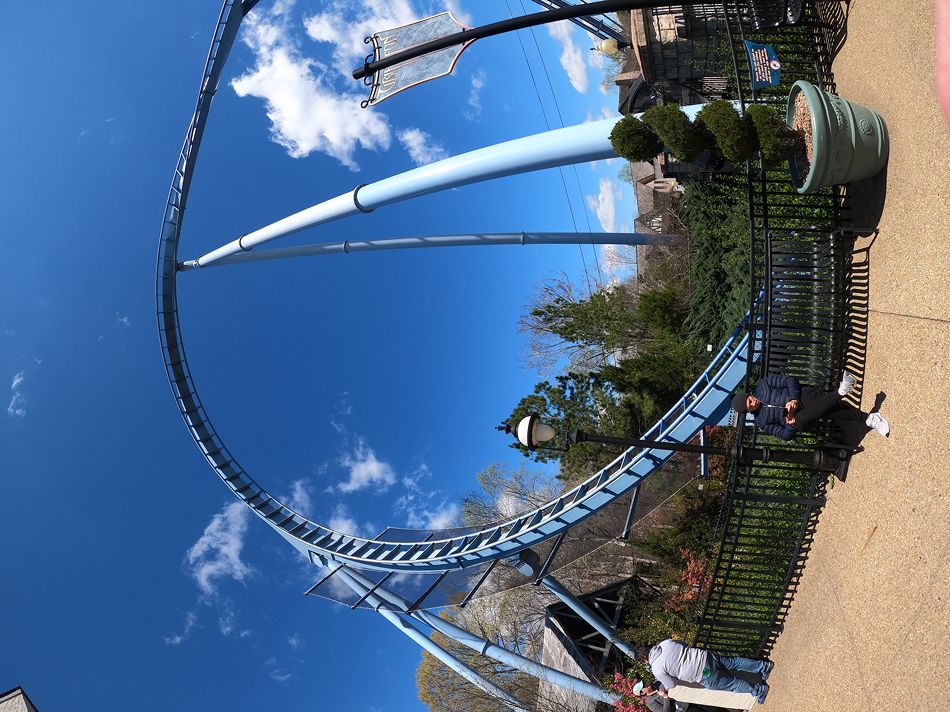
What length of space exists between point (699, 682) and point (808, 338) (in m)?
5.29

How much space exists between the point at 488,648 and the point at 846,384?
36.2ft

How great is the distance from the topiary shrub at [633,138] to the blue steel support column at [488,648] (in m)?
12.1

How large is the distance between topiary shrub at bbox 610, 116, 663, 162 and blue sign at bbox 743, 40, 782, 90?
1432 mm

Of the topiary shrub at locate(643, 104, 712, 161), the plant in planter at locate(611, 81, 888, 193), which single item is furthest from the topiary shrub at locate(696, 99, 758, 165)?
the topiary shrub at locate(643, 104, 712, 161)

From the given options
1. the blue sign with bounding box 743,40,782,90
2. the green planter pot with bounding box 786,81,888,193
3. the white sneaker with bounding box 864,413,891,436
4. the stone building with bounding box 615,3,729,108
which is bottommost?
the white sneaker with bounding box 864,413,891,436

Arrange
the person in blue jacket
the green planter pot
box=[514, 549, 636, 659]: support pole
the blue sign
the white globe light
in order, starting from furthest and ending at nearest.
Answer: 1. box=[514, 549, 636, 659]: support pole
2. the white globe light
3. the person in blue jacket
4. the blue sign
5. the green planter pot

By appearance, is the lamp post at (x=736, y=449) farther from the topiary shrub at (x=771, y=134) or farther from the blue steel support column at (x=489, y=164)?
the topiary shrub at (x=771, y=134)

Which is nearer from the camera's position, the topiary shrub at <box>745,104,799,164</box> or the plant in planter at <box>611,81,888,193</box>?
the plant in planter at <box>611,81,888,193</box>

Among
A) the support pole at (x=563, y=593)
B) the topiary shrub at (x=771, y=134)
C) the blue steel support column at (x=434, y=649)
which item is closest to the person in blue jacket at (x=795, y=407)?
the topiary shrub at (x=771, y=134)

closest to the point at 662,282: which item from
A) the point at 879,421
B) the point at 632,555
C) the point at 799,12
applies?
the point at 632,555

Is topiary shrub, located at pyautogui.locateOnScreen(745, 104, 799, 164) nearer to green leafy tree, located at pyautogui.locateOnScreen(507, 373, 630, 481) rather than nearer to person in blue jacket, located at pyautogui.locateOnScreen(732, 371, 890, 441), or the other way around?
person in blue jacket, located at pyautogui.locateOnScreen(732, 371, 890, 441)

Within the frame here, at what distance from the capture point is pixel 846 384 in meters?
8.99

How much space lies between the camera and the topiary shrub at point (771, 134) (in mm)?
8211

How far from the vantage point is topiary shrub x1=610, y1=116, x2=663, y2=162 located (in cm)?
867
